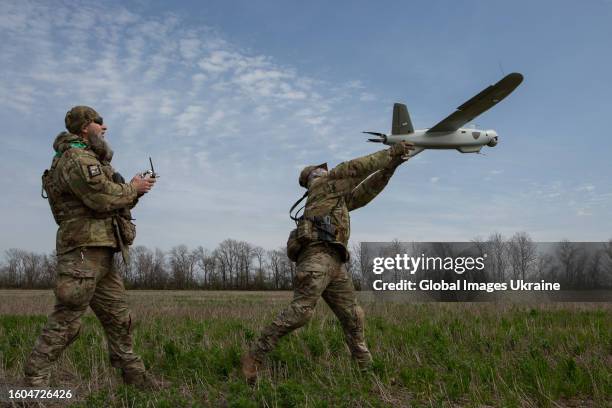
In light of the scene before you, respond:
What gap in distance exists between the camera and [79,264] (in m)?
4.52

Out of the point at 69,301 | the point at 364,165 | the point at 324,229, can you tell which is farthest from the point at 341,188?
the point at 69,301

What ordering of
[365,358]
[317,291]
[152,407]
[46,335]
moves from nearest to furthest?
[152,407] → [46,335] → [317,291] → [365,358]

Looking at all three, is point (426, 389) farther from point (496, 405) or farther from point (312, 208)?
point (312, 208)

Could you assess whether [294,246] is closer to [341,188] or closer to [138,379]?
[341,188]

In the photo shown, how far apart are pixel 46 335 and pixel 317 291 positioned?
97.1 inches

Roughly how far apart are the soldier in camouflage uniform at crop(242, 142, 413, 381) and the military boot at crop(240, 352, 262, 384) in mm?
15

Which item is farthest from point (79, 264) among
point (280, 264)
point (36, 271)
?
point (36, 271)

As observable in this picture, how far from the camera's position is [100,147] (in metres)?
4.91

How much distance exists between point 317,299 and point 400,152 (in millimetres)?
1781

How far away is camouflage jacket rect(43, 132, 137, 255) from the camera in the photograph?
4512mm

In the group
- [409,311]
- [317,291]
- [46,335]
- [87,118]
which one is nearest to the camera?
[46,335]

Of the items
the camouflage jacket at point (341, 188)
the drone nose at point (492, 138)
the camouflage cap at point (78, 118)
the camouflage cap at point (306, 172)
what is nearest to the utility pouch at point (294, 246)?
the camouflage jacket at point (341, 188)

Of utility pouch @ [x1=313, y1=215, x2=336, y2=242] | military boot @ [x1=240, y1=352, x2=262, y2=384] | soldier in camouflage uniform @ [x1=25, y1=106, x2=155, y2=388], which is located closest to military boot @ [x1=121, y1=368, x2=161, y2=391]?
soldier in camouflage uniform @ [x1=25, y1=106, x2=155, y2=388]

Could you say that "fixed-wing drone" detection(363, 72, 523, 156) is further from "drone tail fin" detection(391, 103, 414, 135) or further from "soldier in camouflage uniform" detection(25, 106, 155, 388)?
"soldier in camouflage uniform" detection(25, 106, 155, 388)
